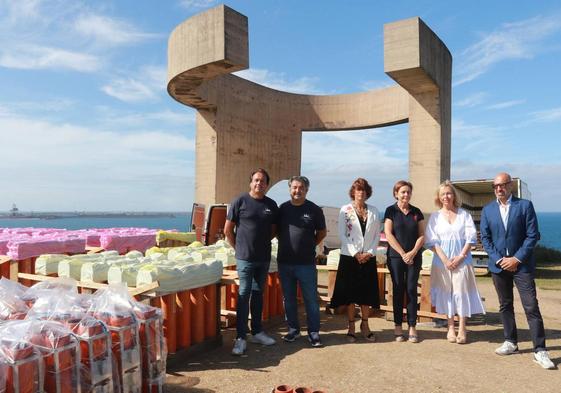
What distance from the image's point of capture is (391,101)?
1764cm

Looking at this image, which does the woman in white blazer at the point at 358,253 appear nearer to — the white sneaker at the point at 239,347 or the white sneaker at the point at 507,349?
the white sneaker at the point at 239,347

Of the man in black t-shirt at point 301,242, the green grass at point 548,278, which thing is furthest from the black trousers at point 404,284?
the green grass at point 548,278

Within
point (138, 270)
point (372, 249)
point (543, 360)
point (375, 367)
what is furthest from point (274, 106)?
point (543, 360)

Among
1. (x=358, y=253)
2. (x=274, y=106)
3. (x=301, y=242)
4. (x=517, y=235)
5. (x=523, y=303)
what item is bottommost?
(x=523, y=303)

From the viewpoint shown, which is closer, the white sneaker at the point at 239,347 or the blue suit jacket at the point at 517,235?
the blue suit jacket at the point at 517,235

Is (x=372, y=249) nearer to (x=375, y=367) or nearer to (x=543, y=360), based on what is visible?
(x=375, y=367)

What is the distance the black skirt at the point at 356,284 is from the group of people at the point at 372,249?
12mm

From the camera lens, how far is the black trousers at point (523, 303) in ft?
15.4

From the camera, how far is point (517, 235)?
15.9ft

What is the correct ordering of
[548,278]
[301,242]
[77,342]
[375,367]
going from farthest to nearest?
1. [548,278]
2. [301,242]
3. [375,367]
4. [77,342]

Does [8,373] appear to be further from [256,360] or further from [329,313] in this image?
[329,313]

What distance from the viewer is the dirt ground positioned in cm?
407

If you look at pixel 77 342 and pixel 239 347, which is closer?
pixel 77 342

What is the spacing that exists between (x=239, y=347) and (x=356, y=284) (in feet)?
5.11
